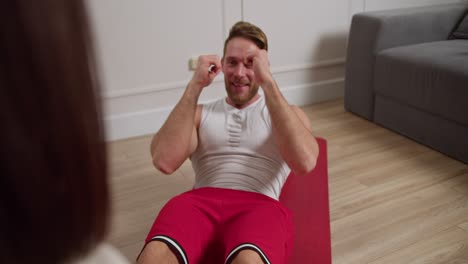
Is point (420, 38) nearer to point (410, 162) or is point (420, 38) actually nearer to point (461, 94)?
point (461, 94)

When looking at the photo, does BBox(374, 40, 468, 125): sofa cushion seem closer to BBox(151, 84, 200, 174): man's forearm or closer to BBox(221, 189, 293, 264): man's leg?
BBox(221, 189, 293, 264): man's leg

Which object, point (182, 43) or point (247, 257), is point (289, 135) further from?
point (182, 43)

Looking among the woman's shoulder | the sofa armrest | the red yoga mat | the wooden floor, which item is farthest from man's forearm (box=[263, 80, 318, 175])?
the sofa armrest

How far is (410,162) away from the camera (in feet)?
8.00

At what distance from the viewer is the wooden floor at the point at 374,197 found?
5.76ft

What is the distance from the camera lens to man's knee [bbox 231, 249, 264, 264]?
123cm

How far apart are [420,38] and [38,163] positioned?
3.13 metres

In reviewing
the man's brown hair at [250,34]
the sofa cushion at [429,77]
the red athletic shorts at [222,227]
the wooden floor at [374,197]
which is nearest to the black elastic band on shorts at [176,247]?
the red athletic shorts at [222,227]

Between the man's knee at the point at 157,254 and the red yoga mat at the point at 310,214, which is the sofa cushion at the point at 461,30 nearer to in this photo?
the red yoga mat at the point at 310,214

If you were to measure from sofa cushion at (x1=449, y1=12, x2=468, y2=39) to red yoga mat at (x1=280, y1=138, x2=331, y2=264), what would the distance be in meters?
1.70

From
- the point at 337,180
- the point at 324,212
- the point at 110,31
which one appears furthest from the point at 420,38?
the point at 110,31

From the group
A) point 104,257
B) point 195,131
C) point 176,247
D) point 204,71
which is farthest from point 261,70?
point 104,257

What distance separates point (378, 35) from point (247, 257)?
2.08m

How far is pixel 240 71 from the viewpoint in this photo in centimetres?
163
